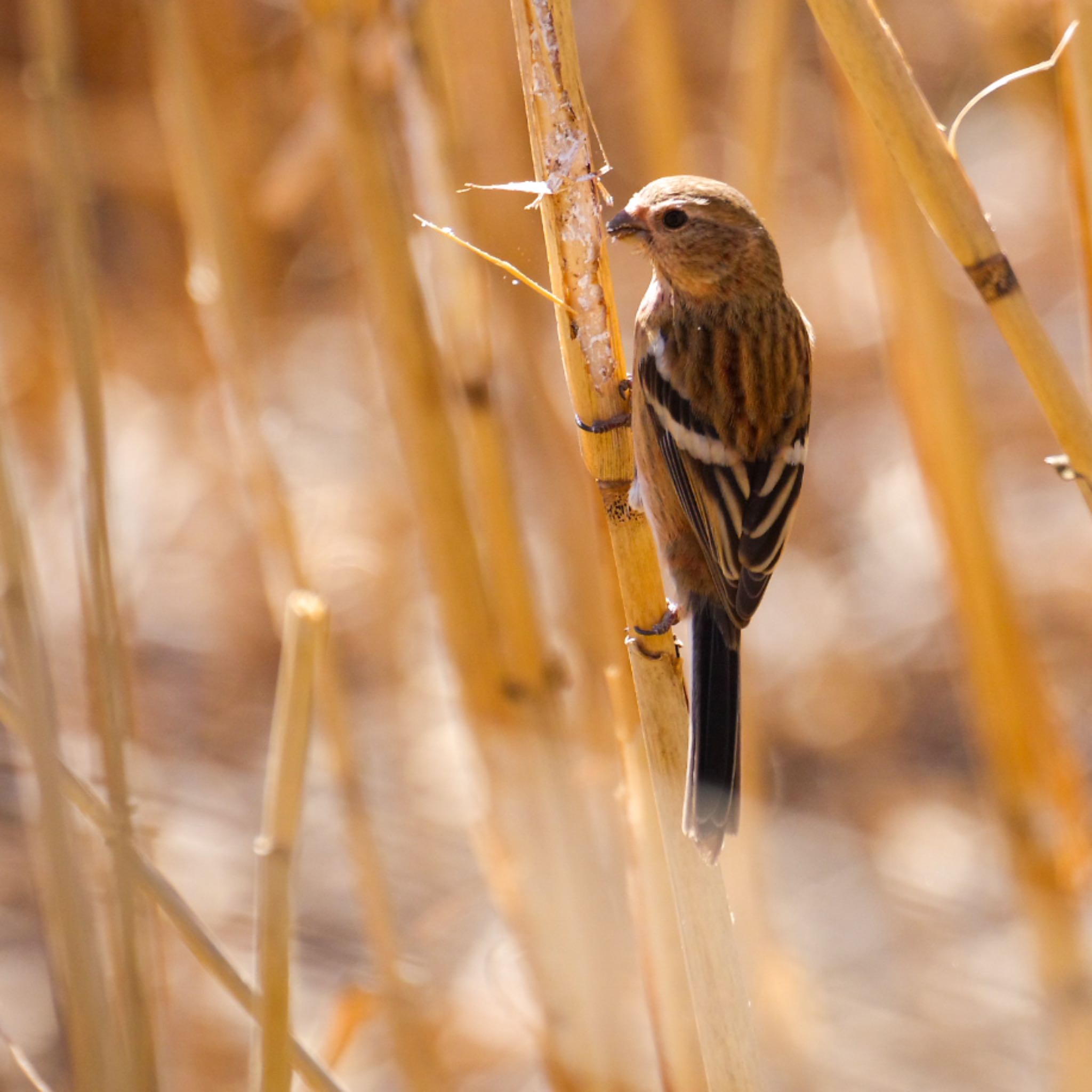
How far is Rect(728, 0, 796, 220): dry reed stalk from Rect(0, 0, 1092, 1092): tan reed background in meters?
0.01

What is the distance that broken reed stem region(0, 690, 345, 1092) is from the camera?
140 cm

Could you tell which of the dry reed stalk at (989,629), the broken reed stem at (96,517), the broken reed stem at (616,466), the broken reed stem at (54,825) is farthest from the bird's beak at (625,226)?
the broken reed stem at (54,825)

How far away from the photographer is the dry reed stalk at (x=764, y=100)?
226 cm

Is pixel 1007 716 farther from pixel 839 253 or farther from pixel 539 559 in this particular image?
pixel 839 253

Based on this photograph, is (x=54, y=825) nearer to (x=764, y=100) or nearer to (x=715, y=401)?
(x=715, y=401)

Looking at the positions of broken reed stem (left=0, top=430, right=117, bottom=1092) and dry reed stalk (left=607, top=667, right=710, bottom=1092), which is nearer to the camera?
broken reed stem (left=0, top=430, right=117, bottom=1092)

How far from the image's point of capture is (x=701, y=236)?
214 cm

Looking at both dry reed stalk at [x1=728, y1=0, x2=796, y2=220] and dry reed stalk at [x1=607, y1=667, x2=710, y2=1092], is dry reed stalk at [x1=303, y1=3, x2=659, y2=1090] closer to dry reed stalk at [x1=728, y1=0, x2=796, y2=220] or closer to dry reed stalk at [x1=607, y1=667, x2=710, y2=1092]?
dry reed stalk at [x1=607, y1=667, x2=710, y2=1092]

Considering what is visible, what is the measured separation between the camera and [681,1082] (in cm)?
195

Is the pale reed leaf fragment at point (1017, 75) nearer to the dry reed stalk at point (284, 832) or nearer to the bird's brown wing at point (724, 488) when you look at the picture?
the bird's brown wing at point (724, 488)

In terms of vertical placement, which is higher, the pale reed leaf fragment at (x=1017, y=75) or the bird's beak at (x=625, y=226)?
the bird's beak at (x=625, y=226)

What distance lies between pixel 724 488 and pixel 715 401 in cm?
15

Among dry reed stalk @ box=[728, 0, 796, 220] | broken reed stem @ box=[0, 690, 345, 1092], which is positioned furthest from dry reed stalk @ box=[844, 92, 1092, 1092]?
broken reed stem @ box=[0, 690, 345, 1092]

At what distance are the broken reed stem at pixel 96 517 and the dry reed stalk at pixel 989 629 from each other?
1.26m
